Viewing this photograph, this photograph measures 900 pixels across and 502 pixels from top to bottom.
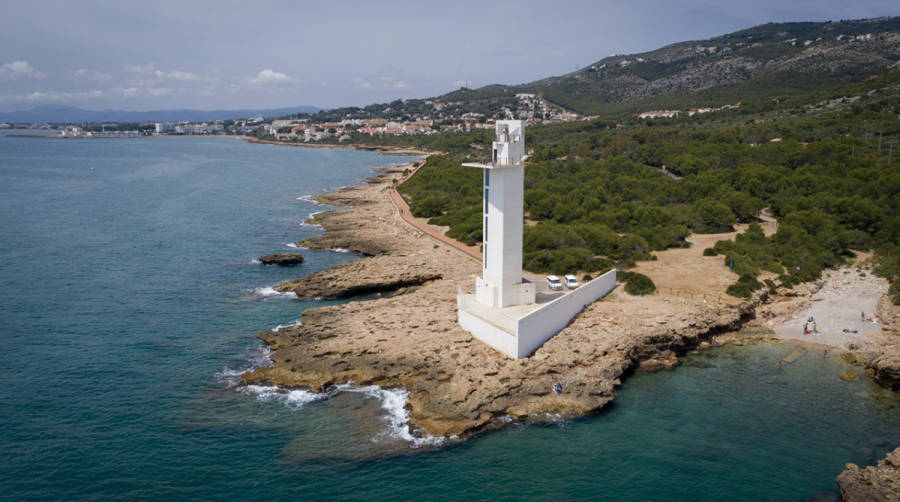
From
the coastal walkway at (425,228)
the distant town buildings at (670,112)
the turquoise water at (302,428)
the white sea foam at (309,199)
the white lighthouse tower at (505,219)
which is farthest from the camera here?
the distant town buildings at (670,112)

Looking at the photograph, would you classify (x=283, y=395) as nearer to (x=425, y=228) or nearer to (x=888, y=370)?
(x=888, y=370)

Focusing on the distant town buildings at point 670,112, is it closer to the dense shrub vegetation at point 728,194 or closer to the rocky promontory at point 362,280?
the dense shrub vegetation at point 728,194

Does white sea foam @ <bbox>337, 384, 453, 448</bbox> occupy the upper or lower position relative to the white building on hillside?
lower

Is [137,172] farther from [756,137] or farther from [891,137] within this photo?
[891,137]

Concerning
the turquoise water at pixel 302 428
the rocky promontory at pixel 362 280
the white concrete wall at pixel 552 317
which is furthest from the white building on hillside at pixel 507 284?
the rocky promontory at pixel 362 280

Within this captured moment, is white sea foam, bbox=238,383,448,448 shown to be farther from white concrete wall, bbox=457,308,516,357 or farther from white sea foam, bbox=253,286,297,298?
white sea foam, bbox=253,286,297,298

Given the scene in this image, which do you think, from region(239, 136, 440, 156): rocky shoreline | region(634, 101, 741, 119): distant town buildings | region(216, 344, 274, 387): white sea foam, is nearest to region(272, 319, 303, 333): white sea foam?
region(216, 344, 274, 387): white sea foam
